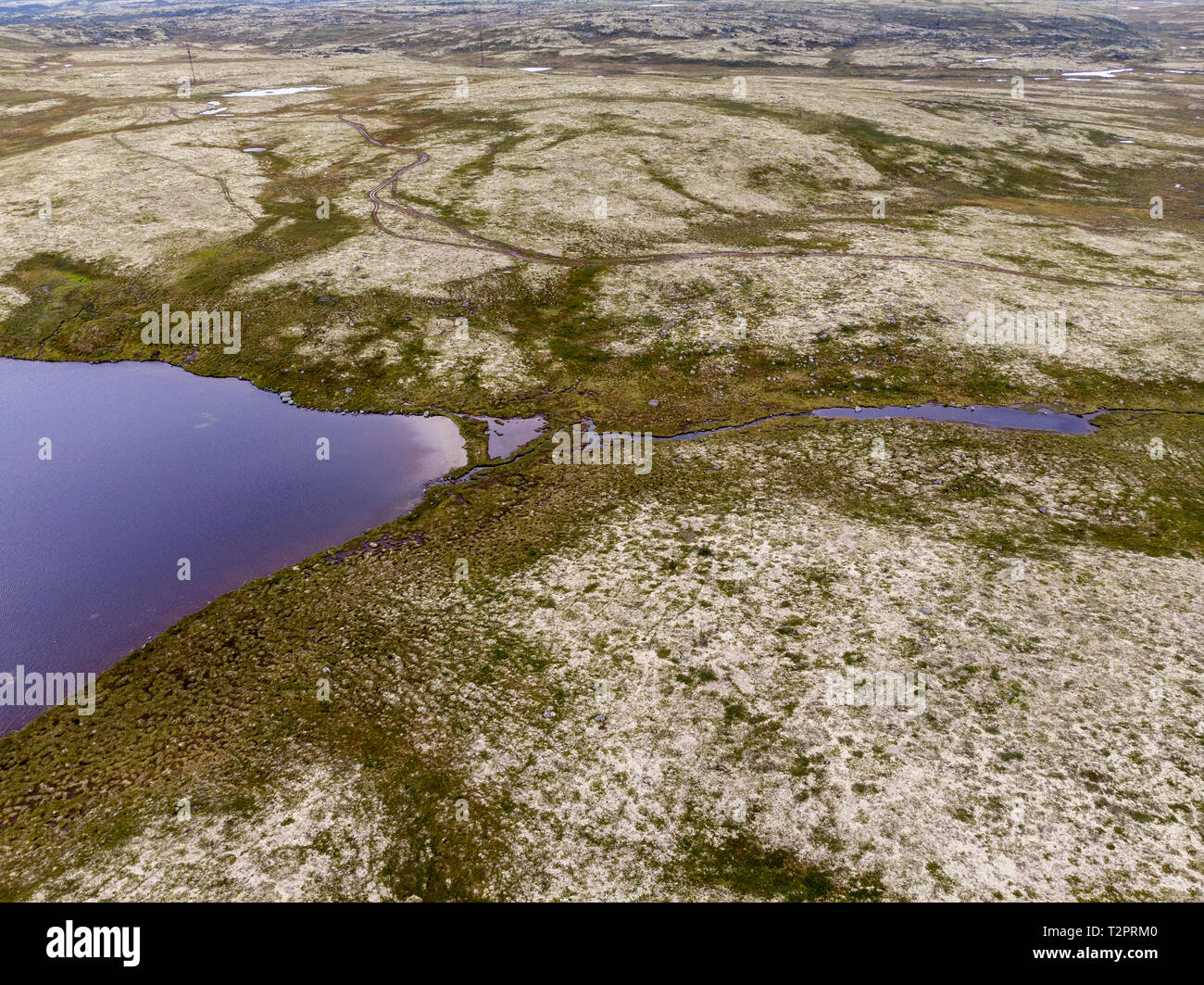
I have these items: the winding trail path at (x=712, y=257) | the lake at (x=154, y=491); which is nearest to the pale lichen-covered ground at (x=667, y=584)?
the winding trail path at (x=712, y=257)

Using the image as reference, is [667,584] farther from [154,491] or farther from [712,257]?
[712,257]

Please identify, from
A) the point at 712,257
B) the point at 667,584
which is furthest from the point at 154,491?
the point at 712,257

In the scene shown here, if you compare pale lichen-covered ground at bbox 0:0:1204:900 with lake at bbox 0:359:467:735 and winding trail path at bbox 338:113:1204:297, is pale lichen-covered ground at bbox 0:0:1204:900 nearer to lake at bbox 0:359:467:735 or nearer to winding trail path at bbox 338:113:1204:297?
winding trail path at bbox 338:113:1204:297

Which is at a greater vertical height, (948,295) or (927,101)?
(927,101)

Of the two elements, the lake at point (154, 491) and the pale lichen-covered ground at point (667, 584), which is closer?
the pale lichen-covered ground at point (667, 584)

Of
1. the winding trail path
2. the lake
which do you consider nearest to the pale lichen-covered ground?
the winding trail path

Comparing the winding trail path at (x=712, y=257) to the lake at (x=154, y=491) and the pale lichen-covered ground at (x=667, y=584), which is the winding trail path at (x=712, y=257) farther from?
the lake at (x=154, y=491)

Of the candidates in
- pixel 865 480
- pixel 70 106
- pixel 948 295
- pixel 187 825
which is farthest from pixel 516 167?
pixel 70 106
